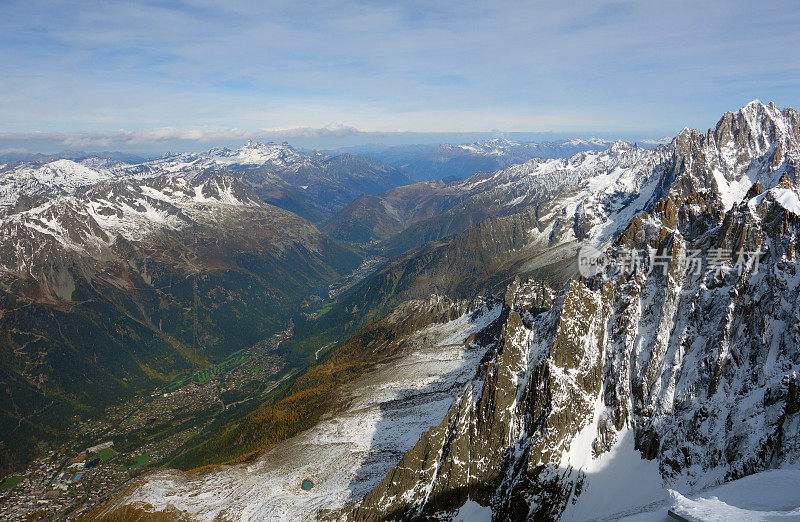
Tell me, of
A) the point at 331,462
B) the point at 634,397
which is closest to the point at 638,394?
the point at 634,397

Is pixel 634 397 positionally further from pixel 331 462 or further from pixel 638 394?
pixel 331 462

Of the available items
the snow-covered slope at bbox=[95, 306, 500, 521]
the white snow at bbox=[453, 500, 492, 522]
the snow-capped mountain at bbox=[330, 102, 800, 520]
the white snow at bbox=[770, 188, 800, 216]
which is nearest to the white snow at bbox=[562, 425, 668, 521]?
the snow-capped mountain at bbox=[330, 102, 800, 520]

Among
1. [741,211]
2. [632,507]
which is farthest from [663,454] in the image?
[741,211]

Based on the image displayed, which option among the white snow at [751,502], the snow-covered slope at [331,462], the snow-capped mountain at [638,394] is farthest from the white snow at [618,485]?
the snow-covered slope at [331,462]

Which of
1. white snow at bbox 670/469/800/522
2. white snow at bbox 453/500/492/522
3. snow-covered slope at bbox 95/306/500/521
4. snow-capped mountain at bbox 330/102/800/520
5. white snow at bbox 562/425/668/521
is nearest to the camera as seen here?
white snow at bbox 670/469/800/522

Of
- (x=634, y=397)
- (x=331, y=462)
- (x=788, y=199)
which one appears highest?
(x=788, y=199)

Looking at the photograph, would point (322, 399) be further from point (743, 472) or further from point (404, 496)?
point (743, 472)

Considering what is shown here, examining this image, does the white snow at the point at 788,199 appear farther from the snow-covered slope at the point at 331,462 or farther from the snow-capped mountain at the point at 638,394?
the snow-covered slope at the point at 331,462

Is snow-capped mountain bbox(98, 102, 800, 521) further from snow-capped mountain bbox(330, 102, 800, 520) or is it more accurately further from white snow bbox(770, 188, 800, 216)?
white snow bbox(770, 188, 800, 216)

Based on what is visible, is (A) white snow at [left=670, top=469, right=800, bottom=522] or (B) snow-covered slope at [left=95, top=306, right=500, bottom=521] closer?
(A) white snow at [left=670, top=469, right=800, bottom=522]

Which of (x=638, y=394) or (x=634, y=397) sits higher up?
(x=638, y=394)

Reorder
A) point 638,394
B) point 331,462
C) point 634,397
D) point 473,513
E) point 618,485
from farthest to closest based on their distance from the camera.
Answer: point 331,462, point 634,397, point 638,394, point 473,513, point 618,485
